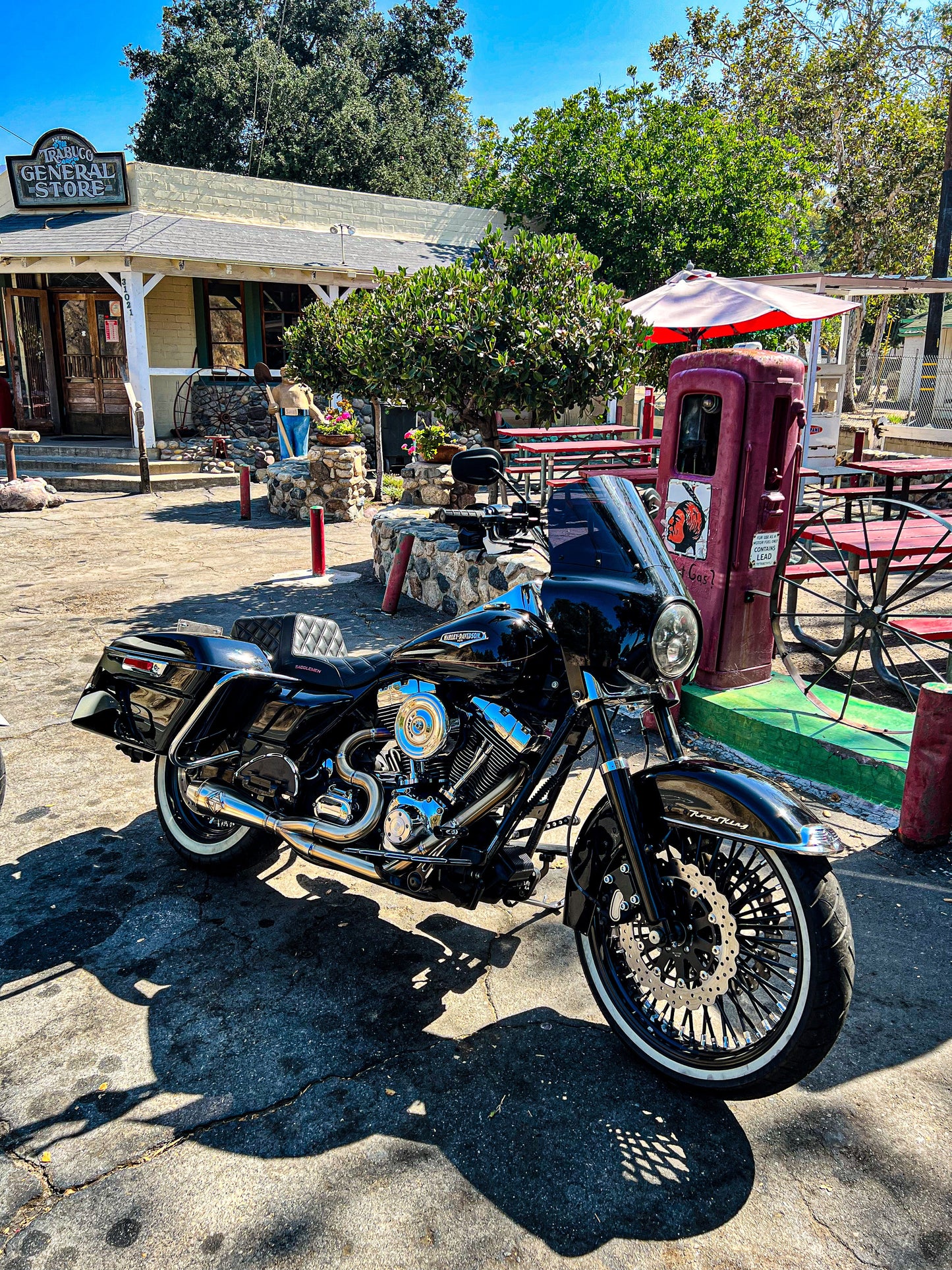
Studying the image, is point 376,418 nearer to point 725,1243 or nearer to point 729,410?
point 729,410

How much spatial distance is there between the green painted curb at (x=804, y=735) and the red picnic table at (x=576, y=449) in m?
3.64

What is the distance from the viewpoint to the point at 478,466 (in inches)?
111

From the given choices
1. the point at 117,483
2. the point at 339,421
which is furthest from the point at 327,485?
the point at 117,483

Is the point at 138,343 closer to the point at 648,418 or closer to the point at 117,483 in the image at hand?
the point at 117,483

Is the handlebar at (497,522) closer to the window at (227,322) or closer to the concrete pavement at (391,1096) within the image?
the concrete pavement at (391,1096)

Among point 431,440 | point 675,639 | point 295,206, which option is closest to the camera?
point 675,639

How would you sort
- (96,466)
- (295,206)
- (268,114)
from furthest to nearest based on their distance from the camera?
1. (268,114)
2. (295,206)
3. (96,466)

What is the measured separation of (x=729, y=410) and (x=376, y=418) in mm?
9866

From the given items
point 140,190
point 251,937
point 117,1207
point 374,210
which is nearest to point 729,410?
point 251,937

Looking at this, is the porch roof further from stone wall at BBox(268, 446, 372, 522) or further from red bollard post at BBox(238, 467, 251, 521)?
red bollard post at BBox(238, 467, 251, 521)

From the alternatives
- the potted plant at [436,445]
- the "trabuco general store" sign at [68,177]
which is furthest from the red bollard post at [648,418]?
the "trabuco general store" sign at [68,177]

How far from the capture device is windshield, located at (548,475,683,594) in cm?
268

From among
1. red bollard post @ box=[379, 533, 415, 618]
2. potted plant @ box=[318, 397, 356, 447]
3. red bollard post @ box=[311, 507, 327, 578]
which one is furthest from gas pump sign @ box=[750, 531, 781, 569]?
potted plant @ box=[318, 397, 356, 447]

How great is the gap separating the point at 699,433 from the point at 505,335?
279cm
